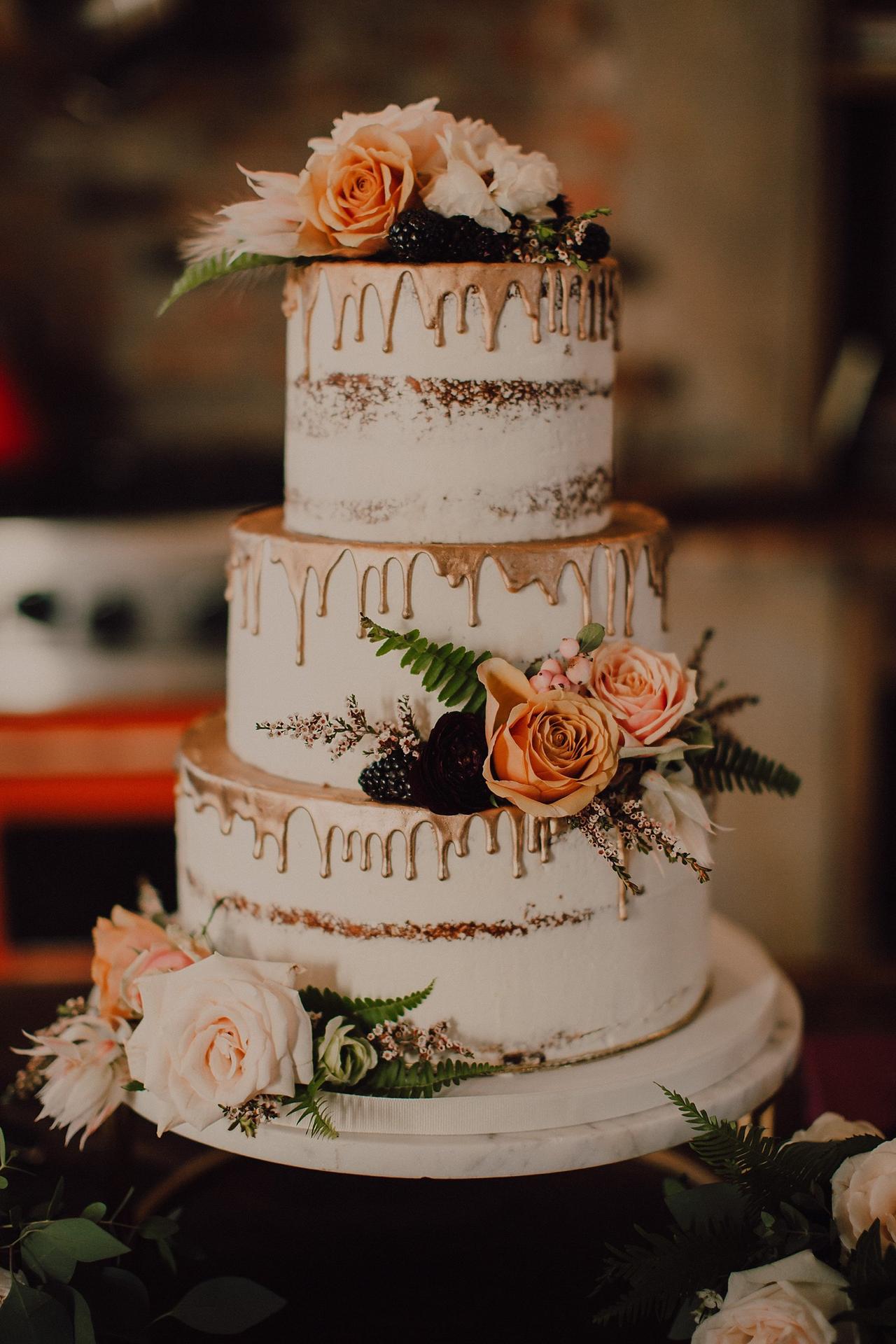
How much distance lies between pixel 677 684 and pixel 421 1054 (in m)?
0.47

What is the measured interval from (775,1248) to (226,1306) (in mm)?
512

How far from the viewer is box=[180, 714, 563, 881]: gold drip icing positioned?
1.37 metres

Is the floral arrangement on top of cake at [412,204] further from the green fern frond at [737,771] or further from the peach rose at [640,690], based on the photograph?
Result: the green fern frond at [737,771]

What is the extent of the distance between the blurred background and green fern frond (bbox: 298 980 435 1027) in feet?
5.23

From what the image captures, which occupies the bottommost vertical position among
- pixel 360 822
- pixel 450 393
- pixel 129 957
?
pixel 129 957

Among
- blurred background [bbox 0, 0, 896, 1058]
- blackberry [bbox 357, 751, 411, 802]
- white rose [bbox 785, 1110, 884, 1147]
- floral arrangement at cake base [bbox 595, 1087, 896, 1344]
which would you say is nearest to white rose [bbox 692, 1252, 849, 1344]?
floral arrangement at cake base [bbox 595, 1087, 896, 1344]

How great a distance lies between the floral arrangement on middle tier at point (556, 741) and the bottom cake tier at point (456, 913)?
4 cm

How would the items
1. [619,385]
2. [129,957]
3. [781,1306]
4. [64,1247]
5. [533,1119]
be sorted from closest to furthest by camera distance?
[781,1306]
[64,1247]
[533,1119]
[129,957]
[619,385]

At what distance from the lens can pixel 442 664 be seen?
1354mm

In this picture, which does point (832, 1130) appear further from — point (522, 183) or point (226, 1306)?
point (522, 183)

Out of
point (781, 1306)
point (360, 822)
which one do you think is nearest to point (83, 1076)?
point (360, 822)

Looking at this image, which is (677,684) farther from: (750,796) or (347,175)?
(750,796)

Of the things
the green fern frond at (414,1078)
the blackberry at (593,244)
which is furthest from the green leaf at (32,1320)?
the blackberry at (593,244)

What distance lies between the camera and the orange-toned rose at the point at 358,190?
54.1 inches
